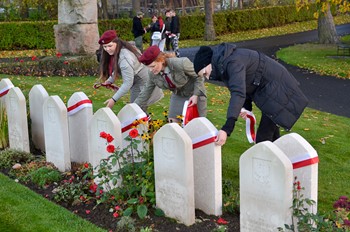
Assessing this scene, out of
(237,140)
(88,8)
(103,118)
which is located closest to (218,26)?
(88,8)

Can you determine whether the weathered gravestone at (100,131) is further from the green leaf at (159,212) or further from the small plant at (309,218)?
the small plant at (309,218)

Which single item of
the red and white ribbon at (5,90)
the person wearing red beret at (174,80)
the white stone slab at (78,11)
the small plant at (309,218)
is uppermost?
the white stone slab at (78,11)

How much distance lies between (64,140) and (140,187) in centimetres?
147

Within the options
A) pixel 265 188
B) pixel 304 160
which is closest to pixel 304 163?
pixel 304 160

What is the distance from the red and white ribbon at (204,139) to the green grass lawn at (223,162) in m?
1.04

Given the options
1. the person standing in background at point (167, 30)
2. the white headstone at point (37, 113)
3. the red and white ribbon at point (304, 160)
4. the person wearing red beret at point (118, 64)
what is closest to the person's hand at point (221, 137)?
the red and white ribbon at point (304, 160)

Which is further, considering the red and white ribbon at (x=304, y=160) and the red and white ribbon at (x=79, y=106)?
the red and white ribbon at (x=79, y=106)

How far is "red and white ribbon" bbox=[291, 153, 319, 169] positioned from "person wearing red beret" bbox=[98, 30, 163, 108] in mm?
2436

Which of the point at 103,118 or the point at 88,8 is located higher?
the point at 88,8

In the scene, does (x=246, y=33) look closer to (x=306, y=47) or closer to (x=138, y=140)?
(x=306, y=47)

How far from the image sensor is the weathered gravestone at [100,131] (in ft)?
17.4

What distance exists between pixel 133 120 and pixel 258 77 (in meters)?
1.33

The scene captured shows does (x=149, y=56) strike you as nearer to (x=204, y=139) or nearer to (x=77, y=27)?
(x=204, y=139)

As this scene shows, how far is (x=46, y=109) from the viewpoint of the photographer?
21.0 feet
